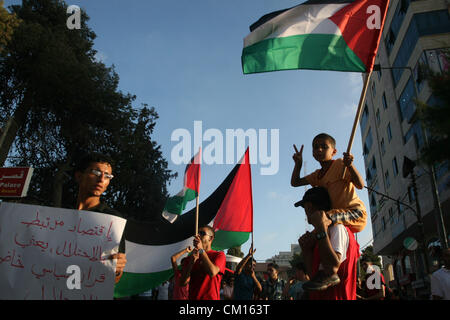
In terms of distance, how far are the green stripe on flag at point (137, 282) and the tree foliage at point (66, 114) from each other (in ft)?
29.3

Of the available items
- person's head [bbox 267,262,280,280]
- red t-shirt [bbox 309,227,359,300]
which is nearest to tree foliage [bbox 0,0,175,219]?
person's head [bbox 267,262,280,280]

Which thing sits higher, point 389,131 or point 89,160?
point 389,131

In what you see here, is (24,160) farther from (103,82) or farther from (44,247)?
(44,247)

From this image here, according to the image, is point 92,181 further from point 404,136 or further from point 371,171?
point 371,171

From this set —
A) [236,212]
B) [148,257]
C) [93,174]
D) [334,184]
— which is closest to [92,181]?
[93,174]

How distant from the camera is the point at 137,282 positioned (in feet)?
25.9

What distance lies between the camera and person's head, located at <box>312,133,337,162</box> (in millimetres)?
3891

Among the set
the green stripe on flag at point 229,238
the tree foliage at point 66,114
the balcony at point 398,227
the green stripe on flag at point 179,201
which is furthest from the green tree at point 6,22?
the balcony at point 398,227

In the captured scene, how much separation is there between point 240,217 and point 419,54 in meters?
19.2

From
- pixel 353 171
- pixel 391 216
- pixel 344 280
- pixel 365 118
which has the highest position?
pixel 365 118

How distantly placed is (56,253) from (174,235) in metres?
6.57

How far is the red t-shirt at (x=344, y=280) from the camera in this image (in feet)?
10.2
